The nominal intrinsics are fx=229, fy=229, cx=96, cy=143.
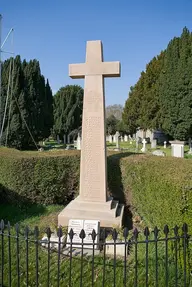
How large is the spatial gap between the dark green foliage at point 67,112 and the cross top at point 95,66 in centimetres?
3326

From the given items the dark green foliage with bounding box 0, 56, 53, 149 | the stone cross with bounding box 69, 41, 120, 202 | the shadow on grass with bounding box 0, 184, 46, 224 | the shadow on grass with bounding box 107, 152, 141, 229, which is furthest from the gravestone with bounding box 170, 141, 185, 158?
the dark green foliage with bounding box 0, 56, 53, 149

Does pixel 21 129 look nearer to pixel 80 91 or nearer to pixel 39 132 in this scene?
pixel 39 132

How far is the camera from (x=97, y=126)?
5.36 metres

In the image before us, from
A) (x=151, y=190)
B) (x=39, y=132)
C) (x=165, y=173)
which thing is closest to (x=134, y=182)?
(x=151, y=190)

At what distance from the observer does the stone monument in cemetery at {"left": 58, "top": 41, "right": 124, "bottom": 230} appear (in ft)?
17.3

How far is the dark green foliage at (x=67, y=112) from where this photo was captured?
127 ft

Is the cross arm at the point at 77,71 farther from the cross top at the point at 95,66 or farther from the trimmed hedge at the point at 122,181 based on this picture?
the trimmed hedge at the point at 122,181

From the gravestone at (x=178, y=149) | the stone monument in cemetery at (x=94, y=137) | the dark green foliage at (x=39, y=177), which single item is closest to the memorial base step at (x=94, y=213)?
the stone monument in cemetery at (x=94, y=137)

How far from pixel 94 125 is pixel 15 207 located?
146 inches

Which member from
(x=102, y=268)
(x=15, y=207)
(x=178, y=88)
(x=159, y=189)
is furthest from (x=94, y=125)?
(x=178, y=88)

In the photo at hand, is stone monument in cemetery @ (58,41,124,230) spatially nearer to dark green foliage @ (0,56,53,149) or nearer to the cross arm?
the cross arm

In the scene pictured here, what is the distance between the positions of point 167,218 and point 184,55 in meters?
19.9

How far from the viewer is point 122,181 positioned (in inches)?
245

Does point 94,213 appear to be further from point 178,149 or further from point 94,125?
point 178,149
